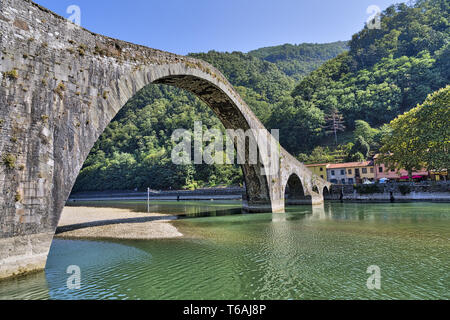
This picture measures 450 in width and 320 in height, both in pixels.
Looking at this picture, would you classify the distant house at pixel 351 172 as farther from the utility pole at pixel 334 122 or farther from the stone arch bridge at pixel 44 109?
the stone arch bridge at pixel 44 109

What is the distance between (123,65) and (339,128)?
215 feet

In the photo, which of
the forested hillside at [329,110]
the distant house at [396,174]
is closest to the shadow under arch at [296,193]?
the distant house at [396,174]

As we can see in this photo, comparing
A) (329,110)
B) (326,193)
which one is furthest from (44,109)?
(329,110)

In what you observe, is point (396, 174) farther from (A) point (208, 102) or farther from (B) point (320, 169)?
(A) point (208, 102)

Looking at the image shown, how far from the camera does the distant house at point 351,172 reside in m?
47.8

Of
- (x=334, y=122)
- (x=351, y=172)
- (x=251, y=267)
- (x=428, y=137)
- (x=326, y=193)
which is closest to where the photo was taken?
(x=251, y=267)

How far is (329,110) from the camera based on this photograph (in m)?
70.6

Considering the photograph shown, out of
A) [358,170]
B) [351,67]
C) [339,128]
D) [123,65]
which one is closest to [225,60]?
[351,67]

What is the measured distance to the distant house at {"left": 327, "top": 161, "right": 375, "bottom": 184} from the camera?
4778cm

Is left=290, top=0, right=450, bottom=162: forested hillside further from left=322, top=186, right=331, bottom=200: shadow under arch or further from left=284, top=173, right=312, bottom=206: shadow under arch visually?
left=284, top=173, right=312, bottom=206: shadow under arch

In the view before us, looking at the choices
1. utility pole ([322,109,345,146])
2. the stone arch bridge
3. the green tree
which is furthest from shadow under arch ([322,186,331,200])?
the stone arch bridge

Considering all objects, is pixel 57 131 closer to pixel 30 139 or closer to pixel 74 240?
pixel 30 139

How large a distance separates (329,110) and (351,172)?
2644cm

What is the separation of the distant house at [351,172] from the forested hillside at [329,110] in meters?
5.71
